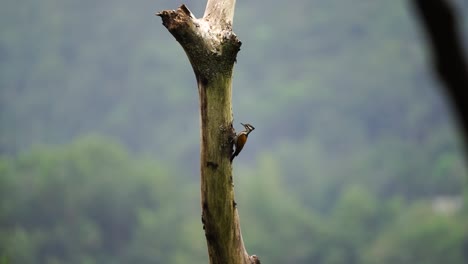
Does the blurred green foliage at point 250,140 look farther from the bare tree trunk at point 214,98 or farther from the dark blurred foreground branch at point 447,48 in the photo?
the dark blurred foreground branch at point 447,48

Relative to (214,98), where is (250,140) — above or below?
above

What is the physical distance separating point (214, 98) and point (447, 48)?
3.03 metres

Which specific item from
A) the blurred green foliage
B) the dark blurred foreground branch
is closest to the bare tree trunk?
the dark blurred foreground branch

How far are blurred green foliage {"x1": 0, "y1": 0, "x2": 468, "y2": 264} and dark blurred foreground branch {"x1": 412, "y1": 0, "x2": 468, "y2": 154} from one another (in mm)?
27352

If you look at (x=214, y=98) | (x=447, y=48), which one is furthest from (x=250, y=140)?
(x=447, y=48)

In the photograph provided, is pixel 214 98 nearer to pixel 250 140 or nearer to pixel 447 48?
pixel 447 48

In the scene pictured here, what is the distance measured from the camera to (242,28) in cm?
9425

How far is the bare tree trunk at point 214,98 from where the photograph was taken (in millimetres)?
4914

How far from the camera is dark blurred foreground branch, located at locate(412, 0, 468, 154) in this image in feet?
6.51

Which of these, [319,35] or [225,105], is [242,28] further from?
[225,105]

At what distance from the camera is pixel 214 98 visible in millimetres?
4988

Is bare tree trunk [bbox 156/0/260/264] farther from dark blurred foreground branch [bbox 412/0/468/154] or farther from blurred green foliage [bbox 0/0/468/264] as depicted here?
blurred green foliage [bbox 0/0/468/264]

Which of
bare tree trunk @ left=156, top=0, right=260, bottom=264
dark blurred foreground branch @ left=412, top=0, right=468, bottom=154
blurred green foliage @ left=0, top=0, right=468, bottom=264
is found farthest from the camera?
blurred green foliage @ left=0, top=0, right=468, bottom=264

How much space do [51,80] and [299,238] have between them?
39.9 metres
